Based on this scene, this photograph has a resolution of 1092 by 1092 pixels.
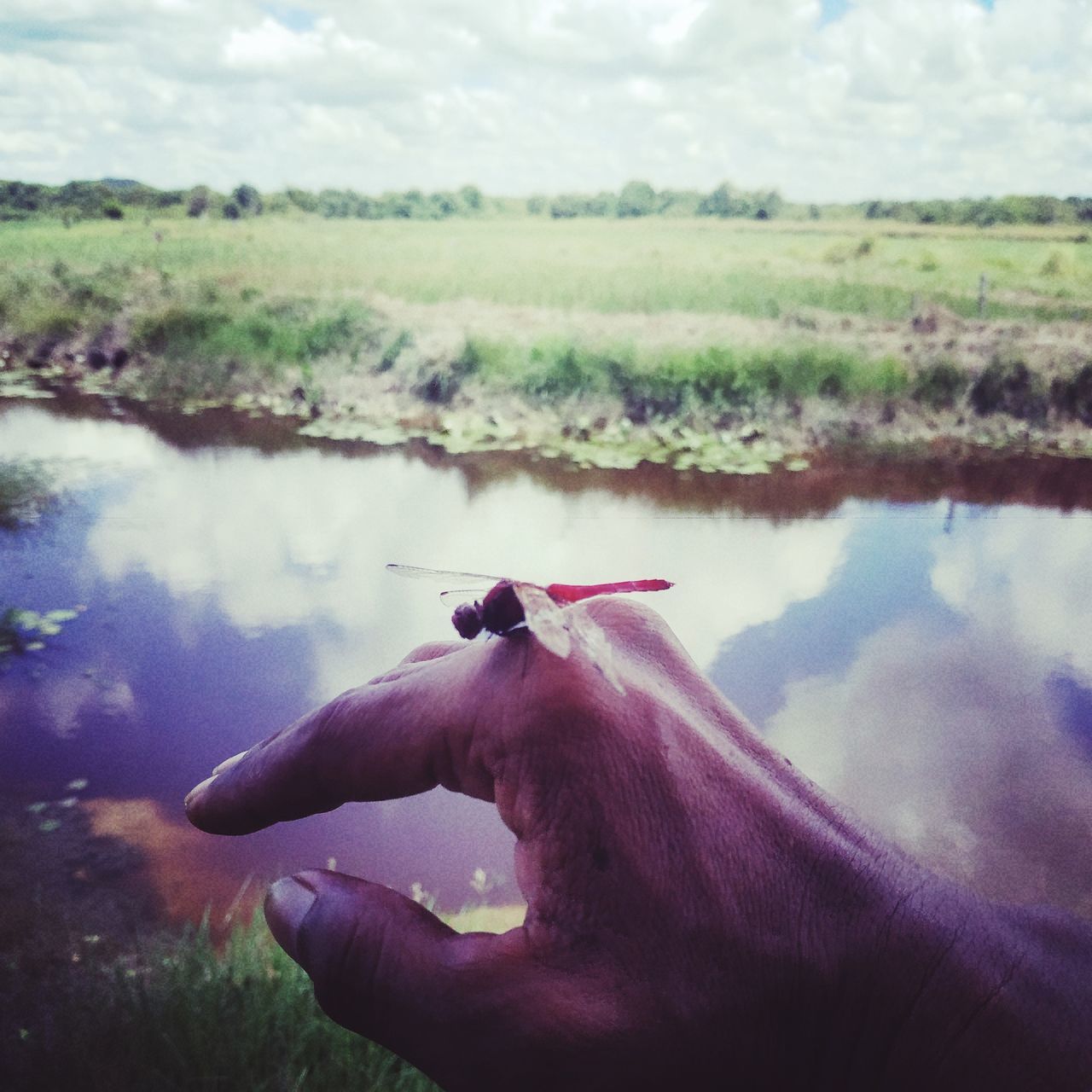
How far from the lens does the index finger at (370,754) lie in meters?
0.69

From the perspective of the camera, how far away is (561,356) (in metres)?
5.55

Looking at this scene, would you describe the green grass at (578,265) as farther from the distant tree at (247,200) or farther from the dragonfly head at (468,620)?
the dragonfly head at (468,620)

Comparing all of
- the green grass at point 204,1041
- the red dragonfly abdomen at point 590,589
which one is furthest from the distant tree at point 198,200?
the red dragonfly abdomen at point 590,589

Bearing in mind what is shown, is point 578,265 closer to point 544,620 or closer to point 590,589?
point 590,589

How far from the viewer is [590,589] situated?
0.80 meters

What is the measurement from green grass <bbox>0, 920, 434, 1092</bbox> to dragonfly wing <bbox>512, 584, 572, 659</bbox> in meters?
1.01

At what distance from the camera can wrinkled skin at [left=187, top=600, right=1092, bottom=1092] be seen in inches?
23.3

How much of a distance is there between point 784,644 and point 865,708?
0.36 metres

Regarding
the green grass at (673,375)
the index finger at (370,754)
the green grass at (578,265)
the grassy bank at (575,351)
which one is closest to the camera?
the index finger at (370,754)

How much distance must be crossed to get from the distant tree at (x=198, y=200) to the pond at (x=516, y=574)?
11.6 m

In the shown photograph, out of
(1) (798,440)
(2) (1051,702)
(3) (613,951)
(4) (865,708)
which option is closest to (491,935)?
(3) (613,951)

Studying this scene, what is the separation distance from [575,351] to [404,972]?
5306 mm

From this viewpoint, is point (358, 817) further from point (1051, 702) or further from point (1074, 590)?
point (1074, 590)

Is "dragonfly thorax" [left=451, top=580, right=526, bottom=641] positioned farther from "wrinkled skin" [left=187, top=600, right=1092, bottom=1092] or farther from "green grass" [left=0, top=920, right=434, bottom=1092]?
"green grass" [left=0, top=920, right=434, bottom=1092]
